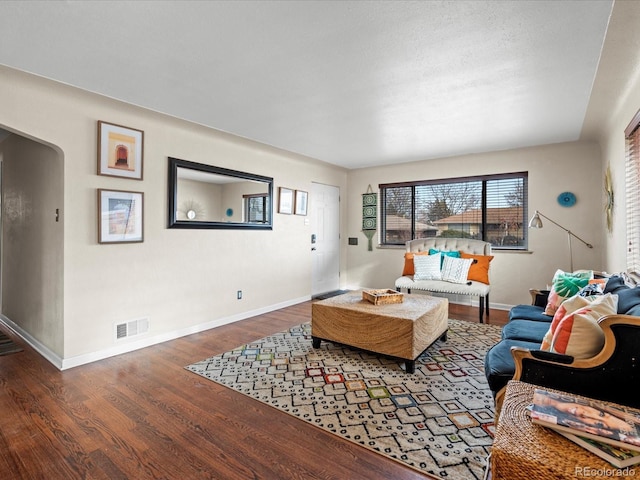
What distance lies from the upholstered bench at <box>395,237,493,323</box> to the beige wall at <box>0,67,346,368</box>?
6.34ft

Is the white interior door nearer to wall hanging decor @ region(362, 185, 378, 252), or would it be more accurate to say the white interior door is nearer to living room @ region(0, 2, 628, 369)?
living room @ region(0, 2, 628, 369)

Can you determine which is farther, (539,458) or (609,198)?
(609,198)

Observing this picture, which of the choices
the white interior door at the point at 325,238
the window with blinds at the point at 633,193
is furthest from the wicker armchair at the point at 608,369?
the white interior door at the point at 325,238

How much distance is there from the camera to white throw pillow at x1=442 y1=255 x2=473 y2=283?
4.50 meters

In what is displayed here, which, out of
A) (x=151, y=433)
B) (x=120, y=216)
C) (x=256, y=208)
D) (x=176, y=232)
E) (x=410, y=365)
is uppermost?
(x=256, y=208)

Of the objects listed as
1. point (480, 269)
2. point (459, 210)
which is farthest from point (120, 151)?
point (459, 210)

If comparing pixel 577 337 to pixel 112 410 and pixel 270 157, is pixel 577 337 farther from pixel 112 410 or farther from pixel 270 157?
pixel 270 157

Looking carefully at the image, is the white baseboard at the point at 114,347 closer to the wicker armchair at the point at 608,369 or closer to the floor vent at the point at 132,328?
the floor vent at the point at 132,328

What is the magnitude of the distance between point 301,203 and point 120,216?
2760mm

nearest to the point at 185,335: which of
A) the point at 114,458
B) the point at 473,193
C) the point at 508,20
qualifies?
the point at 114,458

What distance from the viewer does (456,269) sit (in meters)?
4.56

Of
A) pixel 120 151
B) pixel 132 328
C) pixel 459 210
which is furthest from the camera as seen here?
pixel 459 210

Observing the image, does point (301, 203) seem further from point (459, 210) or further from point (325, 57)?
point (325, 57)

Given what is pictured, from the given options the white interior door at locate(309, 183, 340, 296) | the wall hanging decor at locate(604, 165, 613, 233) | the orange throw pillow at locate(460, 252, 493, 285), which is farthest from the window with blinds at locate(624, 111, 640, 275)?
the white interior door at locate(309, 183, 340, 296)
